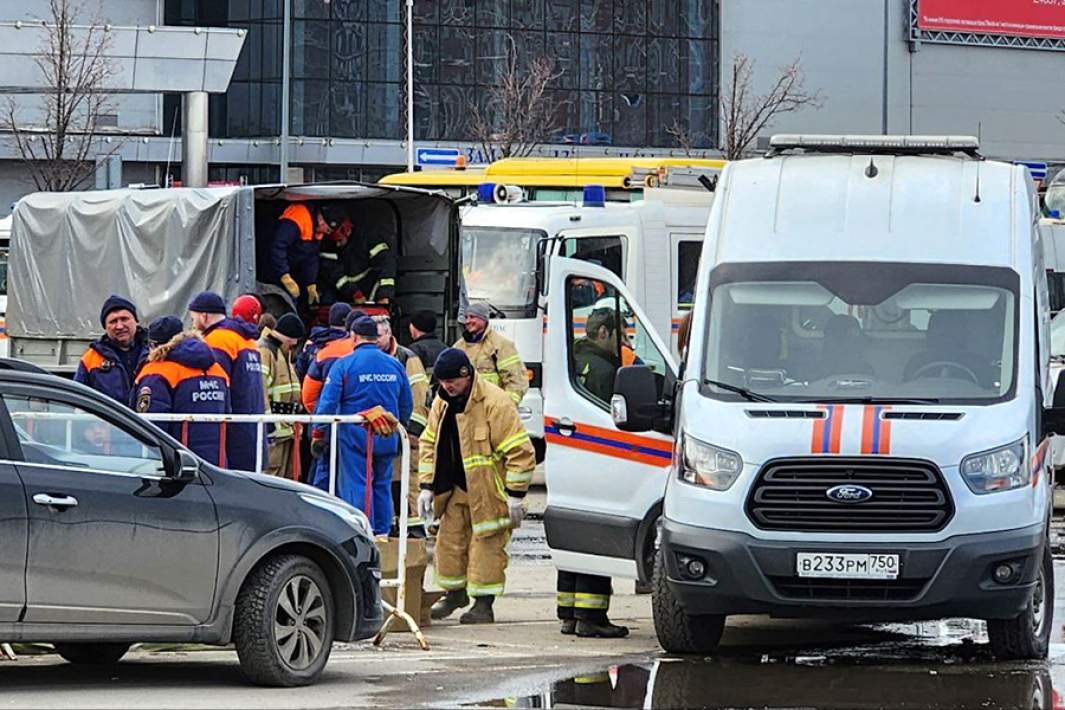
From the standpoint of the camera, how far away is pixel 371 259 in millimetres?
18891

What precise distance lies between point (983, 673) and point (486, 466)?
327cm

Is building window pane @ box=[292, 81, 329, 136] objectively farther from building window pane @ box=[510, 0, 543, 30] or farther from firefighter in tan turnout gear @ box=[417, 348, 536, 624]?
firefighter in tan turnout gear @ box=[417, 348, 536, 624]

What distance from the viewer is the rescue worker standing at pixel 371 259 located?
18719 mm

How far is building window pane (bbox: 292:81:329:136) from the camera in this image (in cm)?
6469

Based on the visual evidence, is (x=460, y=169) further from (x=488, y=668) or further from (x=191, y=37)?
(x=488, y=668)

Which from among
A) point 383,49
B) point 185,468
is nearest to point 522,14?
point 383,49

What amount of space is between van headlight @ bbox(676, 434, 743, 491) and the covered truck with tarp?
8.15 metres

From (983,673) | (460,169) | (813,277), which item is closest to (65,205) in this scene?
(460,169)

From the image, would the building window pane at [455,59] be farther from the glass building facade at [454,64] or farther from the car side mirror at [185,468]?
the car side mirror at [185,468]

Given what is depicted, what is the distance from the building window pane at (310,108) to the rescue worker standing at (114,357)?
A: 52.1m

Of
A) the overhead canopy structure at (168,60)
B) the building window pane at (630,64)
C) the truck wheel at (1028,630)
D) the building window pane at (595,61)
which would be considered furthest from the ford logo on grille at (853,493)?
the building window pane at (630,64)

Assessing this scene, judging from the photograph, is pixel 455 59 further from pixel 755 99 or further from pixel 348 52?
pixel 755 99

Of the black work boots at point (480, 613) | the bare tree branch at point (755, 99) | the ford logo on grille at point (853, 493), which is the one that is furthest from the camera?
the bare tree branch at point (755, 99)

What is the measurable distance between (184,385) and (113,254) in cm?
812
